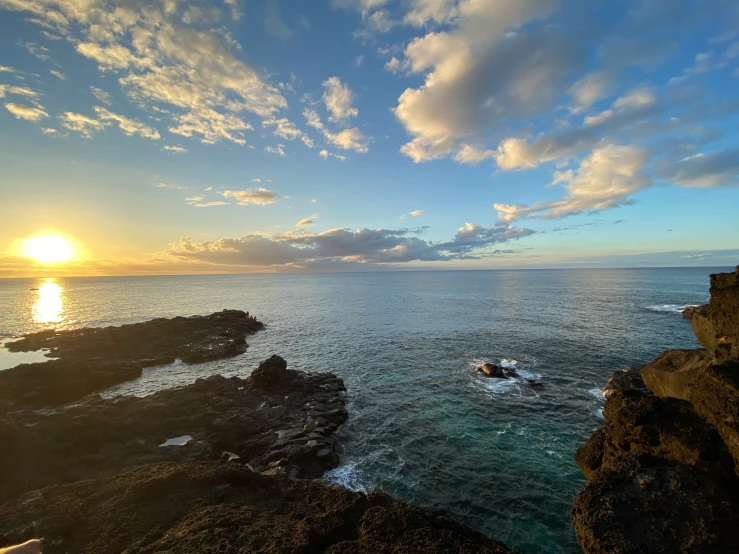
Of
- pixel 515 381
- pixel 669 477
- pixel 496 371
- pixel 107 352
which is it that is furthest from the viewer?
pixel 107 352

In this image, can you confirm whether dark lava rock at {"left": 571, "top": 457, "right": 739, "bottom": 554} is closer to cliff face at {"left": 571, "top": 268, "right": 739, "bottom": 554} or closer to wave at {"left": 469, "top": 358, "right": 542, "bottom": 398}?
cliff face at {"left": 571, "top": 268, "right": 739, "bottom": 554}

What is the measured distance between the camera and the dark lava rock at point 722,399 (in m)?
12.9

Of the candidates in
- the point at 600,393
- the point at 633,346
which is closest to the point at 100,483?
the point at 600,393

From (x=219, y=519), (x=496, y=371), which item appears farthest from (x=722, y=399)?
(x=496, y=371)

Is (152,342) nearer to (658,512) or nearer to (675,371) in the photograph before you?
(658,512)

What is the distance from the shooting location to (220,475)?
17.8 metres

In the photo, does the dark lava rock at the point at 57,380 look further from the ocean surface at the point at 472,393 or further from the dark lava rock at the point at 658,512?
the dark lava rock at the point at 658,512

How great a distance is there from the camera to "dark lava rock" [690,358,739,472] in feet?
42.4

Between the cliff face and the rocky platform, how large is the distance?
4821 cm

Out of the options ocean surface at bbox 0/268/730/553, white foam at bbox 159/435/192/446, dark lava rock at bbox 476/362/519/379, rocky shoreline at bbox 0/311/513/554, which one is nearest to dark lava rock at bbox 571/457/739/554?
rocky shoreline at bbox 0/311/513/554

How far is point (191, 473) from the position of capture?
707 inches

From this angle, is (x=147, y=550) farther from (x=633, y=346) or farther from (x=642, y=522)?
(x=633, y=346)

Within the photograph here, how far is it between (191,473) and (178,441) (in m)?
→ 10.9

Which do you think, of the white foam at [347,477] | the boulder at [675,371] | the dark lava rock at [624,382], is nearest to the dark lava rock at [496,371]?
the dark lava rock at [624,382]
